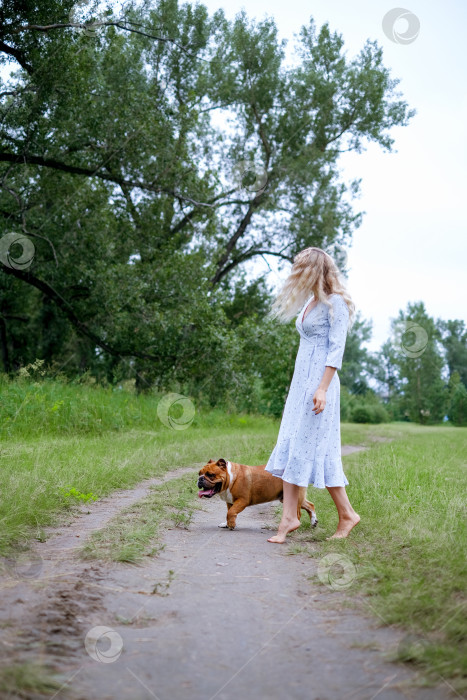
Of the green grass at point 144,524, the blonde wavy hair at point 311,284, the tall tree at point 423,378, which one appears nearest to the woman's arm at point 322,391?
the blonde wavy hair at point 311,284

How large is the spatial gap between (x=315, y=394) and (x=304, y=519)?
1.62 metres

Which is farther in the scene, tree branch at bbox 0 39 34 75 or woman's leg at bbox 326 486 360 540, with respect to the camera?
tree branch at bbox 0 39 34 75

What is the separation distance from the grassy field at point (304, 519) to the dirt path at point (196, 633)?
0.68 ft

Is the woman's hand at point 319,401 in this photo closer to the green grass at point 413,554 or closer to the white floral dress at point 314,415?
the white floral dress at point 314,415

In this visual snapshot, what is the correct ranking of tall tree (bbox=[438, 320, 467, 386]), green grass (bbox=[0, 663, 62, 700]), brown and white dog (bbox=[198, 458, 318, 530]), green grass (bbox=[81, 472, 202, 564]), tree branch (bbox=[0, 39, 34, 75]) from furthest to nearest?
tall tree (bbox=[438, 320, 467, 386]) < tree branch (bbox=[0, 39, 34, 75]) < brown and white dog (bbox=[198, 458, 318, 530]) < green grass (bbox=[81, 472, 202, 564]) < green grass (bbox=[0, 663, 62, 700])

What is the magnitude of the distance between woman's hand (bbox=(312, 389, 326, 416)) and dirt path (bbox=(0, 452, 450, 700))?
1177mm

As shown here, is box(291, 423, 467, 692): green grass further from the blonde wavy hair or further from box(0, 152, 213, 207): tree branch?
box(0, 152, 213, 207): tree branch

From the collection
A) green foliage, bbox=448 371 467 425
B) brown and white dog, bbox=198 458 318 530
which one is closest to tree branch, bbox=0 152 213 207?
brown and white dog, bbox=198 458 318 530

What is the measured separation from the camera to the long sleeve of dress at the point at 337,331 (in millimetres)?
5016

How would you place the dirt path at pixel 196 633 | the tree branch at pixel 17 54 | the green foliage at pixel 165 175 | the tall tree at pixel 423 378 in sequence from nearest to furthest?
the dirt path at pixel 196 633, the tree branch at pixel 17 54, the green foliage at pixel 165 175, the tall tree at pixel 423 378

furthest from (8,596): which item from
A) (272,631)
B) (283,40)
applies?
(283,40)

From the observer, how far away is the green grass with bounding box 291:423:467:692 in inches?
100

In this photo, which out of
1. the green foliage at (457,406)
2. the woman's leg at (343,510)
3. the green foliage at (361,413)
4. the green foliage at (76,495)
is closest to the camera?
the woman's leg at (343,510)

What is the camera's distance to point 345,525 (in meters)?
4.96
